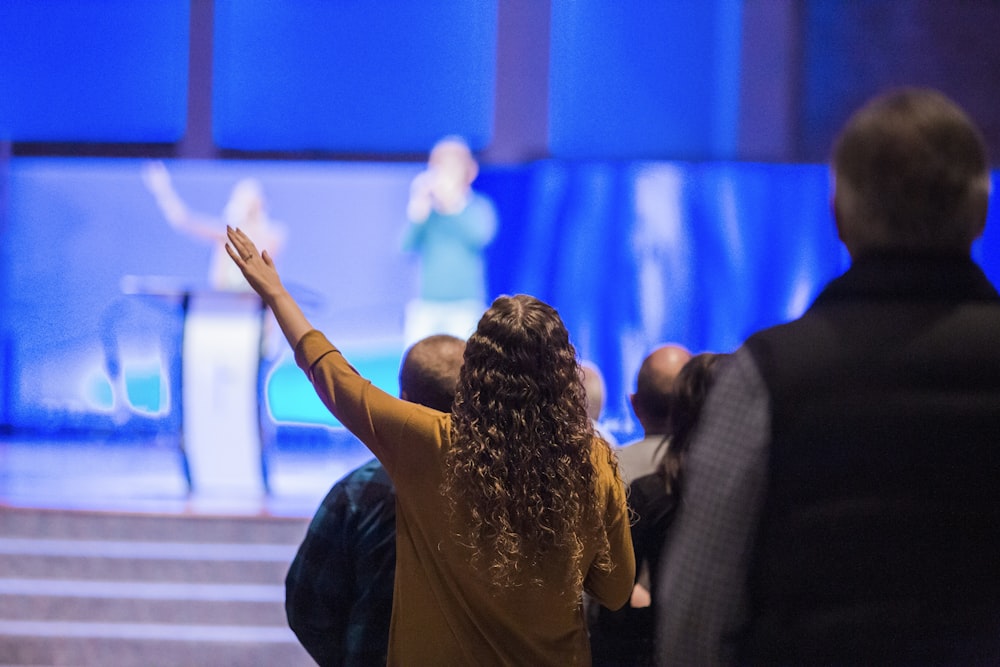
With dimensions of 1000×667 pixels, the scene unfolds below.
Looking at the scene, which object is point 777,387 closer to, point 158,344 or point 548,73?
point 548,73

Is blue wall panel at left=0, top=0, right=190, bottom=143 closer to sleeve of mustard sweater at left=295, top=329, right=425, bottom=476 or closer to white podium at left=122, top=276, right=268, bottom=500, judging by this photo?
white podium at left=122, top=276, right=268, bottom=500

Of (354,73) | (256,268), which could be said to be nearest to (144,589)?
(256,268)

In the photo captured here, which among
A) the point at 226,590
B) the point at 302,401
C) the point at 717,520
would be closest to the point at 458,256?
the point at 302,401

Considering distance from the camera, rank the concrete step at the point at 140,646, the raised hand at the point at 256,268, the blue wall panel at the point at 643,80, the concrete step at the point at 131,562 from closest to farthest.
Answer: the raised hand at the point at 256,268 → the concrete step at the point at 140,646 → the concrete step at the point at 131,562 → the blue wall panel at the point at 643,80

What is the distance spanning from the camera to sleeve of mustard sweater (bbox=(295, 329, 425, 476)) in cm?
106

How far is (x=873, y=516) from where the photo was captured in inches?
28.9

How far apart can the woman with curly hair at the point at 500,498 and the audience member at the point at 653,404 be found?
376mm

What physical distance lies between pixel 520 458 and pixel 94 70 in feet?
17.1

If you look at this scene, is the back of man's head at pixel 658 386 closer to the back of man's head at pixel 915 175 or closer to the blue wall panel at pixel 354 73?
the back of man's head at pixel 915 175

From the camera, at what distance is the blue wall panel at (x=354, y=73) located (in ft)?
17.0

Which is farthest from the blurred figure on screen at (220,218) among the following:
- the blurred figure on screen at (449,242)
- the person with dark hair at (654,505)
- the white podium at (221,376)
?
the person with dark hair at (654,505)

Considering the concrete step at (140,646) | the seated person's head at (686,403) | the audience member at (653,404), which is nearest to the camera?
the seated person's head at (686,403)

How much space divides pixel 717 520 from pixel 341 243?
474 centimetres

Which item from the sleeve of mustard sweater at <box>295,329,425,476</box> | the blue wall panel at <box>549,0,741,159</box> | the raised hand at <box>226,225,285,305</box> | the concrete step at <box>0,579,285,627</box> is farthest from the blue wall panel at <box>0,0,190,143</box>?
the sleeve of mustard sweater at <box>295,329,425,476</box>
